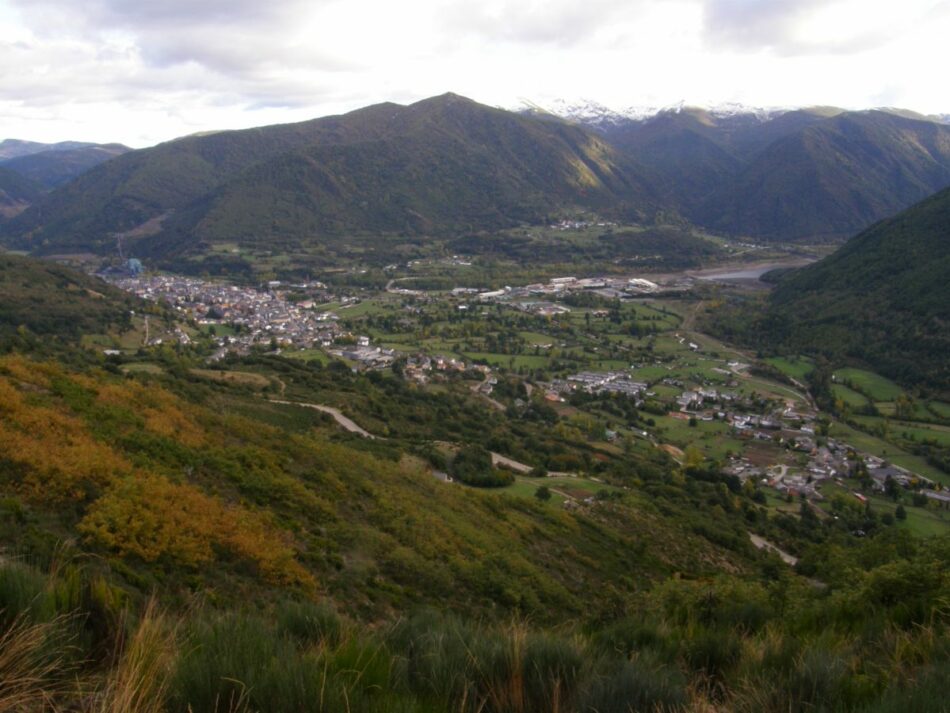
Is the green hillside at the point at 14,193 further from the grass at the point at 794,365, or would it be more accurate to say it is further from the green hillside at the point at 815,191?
the grass at the point at 794,365

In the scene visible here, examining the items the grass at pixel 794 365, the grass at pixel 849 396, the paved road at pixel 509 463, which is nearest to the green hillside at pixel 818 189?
the grass at pixel 794 365

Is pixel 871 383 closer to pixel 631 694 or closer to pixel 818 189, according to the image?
pixel 631 694

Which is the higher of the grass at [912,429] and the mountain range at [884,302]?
the mountain range at [884,302]

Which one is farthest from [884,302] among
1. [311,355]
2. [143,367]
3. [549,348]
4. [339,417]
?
[143,367]

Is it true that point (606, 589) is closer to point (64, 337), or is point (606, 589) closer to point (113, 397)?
point (113, 397)

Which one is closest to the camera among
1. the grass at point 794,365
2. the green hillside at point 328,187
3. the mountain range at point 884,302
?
the mountain range at point 884,302

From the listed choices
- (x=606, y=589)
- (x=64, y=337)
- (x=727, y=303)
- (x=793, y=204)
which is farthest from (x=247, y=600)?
(x=793, y=204)
